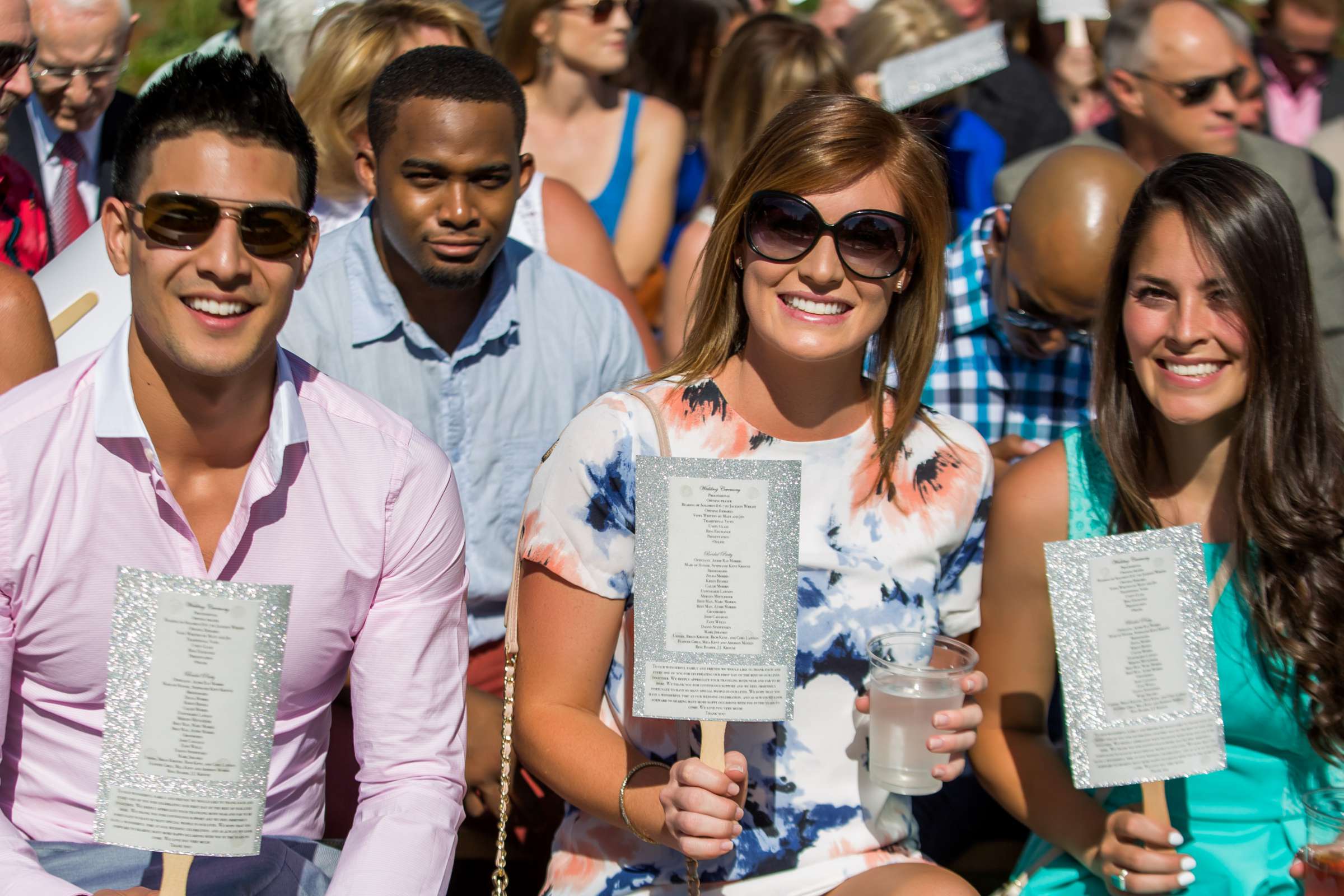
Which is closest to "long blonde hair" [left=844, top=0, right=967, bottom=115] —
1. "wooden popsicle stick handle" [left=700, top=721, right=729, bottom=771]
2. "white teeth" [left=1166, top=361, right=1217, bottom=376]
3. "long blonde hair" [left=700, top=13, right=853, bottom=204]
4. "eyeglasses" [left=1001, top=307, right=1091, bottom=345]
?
"long blonde hair" [left=700, top=13, right=853, bottom=204]

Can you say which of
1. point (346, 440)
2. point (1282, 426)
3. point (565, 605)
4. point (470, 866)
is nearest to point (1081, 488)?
point (1282, 426)

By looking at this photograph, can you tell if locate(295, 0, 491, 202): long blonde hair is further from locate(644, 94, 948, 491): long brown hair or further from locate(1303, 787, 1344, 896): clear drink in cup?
locate(1303, 787, 1344, 896): clear drink in cup

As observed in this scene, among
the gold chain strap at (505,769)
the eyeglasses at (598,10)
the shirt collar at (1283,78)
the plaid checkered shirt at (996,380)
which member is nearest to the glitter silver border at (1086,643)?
the gold chain strap at (505,769)

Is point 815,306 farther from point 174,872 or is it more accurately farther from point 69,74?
point 69,74

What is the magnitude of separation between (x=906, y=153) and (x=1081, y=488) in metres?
0.73

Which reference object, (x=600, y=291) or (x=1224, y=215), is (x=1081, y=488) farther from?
(x=600, y=291)

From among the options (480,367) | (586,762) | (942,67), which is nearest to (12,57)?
(480,367)

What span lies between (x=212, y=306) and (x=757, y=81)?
9.54 ft

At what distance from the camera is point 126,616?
1961mm

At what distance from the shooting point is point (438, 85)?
11.1 ft

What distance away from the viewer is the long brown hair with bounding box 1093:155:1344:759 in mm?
2545

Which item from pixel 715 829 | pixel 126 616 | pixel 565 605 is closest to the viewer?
pixel 126 616

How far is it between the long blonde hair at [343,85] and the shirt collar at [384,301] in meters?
0.44

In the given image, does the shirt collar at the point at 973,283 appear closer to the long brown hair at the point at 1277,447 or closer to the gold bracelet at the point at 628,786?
the long brown hair at the point at 1277,447
